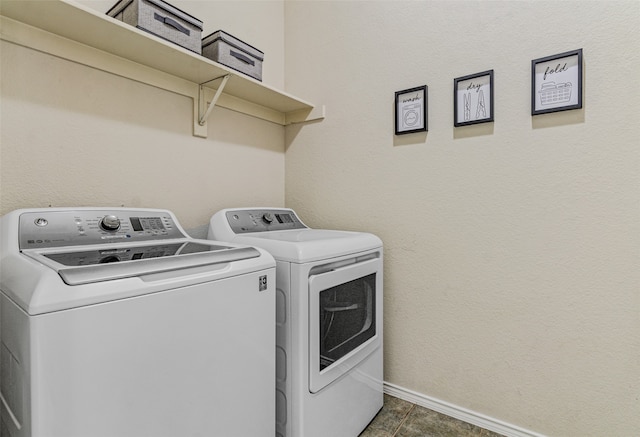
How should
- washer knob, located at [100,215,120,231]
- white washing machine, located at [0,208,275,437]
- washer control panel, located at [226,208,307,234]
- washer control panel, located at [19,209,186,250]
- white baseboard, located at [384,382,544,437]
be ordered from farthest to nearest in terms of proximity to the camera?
washer control panel, located at [226,208,307,234] < white baseboard, located at [384,382,544,437] < washer knob, located at [100,215,120,231] < washer control panel, located at [19,209,186,250] < white washing machine, located at [0,208,275,437]

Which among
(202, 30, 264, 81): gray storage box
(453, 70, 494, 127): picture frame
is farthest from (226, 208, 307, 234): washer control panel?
(453, 70, 494, 127): picture frame

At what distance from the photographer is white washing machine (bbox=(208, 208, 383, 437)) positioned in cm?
127

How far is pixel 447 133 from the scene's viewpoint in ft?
5.58

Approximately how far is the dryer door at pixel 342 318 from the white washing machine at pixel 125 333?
0.19m

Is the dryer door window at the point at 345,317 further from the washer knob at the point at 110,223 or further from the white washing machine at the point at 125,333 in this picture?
the washer knob at the point at 110,223

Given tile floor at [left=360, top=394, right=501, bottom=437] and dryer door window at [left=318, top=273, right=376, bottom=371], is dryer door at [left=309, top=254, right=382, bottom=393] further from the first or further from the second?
tile floor at [left=360, top=394, right=501, bottom=437]

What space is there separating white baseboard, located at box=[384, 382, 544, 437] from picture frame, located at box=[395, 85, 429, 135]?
4.61ft

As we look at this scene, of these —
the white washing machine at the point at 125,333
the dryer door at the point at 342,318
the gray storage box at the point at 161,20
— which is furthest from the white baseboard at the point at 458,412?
the gray storage box at the point at 161,20

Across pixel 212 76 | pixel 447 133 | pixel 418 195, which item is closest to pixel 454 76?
pixel 447 133

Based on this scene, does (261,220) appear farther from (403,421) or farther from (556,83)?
(556,83)

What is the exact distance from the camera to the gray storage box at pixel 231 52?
62.1 inches

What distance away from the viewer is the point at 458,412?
1.67 meters

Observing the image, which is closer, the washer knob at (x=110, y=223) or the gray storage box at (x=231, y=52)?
the washer knob at (x=110, y=223)

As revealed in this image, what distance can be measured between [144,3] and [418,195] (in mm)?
1479
